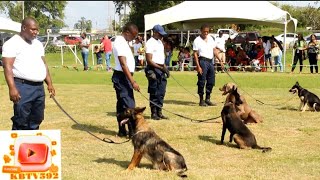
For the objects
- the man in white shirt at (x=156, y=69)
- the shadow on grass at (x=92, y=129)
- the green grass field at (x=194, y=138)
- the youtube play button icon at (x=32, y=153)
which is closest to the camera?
the youtube play button icon at (x=32, y=153)

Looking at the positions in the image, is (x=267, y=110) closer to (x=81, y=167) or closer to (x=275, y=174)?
(x=275, y=174)

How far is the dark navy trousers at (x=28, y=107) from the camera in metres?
6.00

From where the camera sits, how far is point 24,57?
5930mm

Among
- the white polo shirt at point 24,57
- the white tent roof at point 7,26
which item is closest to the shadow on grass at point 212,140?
the white polo shirt at point 24,57

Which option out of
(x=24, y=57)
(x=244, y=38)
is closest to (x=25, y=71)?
(x=24, y=57)

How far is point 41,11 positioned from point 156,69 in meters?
32.9

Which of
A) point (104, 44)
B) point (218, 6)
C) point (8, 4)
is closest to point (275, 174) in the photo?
point (218, 6)

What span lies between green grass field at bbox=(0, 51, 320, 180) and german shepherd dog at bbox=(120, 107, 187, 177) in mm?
120

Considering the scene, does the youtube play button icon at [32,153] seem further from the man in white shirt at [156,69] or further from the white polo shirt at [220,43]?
the white polo shirt at [220,43]

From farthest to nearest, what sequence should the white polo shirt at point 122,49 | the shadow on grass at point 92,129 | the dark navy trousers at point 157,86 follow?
the dark navy trousers at point 157,86 → the shadow on grass at point 92,129 → the white polo shirt at point 122,49

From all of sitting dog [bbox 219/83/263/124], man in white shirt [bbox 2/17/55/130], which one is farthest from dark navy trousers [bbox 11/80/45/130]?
sitting dog [bbox 219/83/263/124]

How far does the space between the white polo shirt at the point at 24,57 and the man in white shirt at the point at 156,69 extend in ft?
11.9

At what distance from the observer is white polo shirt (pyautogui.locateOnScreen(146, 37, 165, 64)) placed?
9.50 m

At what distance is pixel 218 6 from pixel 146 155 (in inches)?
650
